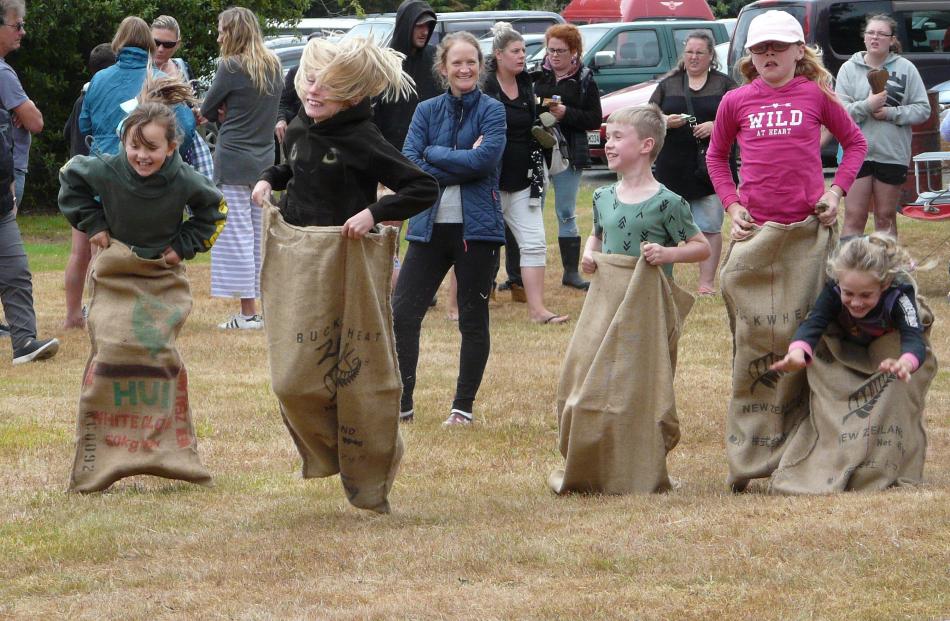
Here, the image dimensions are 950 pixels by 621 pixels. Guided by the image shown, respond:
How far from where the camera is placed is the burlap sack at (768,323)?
565cm

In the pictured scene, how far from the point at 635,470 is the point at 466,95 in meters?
2.25

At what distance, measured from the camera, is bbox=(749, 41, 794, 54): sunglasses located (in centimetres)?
568

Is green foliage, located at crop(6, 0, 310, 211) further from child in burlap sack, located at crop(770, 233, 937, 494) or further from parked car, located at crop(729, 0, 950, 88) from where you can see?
child in burlap sack, located at crop(770, 233, 937, 494)

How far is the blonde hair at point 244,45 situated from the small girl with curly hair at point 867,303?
5221 millimetres

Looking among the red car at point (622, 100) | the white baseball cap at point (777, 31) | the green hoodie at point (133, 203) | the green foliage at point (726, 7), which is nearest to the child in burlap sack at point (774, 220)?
the white baseball cap at point (777, 31)

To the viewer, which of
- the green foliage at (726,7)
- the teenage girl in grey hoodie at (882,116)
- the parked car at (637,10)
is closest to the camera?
the teenage girl in grey hoodie at (882,116)

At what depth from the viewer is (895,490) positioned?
5332 millimetres

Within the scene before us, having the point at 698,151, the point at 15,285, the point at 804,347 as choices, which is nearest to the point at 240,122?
the point at 15,285

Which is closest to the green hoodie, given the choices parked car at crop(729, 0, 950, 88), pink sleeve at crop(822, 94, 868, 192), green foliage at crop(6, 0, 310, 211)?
pink sleeve at crop(822, 94, 868, 192)

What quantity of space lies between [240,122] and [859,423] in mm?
5616

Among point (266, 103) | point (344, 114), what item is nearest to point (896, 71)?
point (266, 103)

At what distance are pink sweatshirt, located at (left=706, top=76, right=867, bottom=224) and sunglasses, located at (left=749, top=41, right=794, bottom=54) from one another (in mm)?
182

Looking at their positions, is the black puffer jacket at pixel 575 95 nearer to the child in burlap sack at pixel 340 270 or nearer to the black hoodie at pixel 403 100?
the black hoodie at pixel 403 100

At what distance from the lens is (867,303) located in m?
5.34
